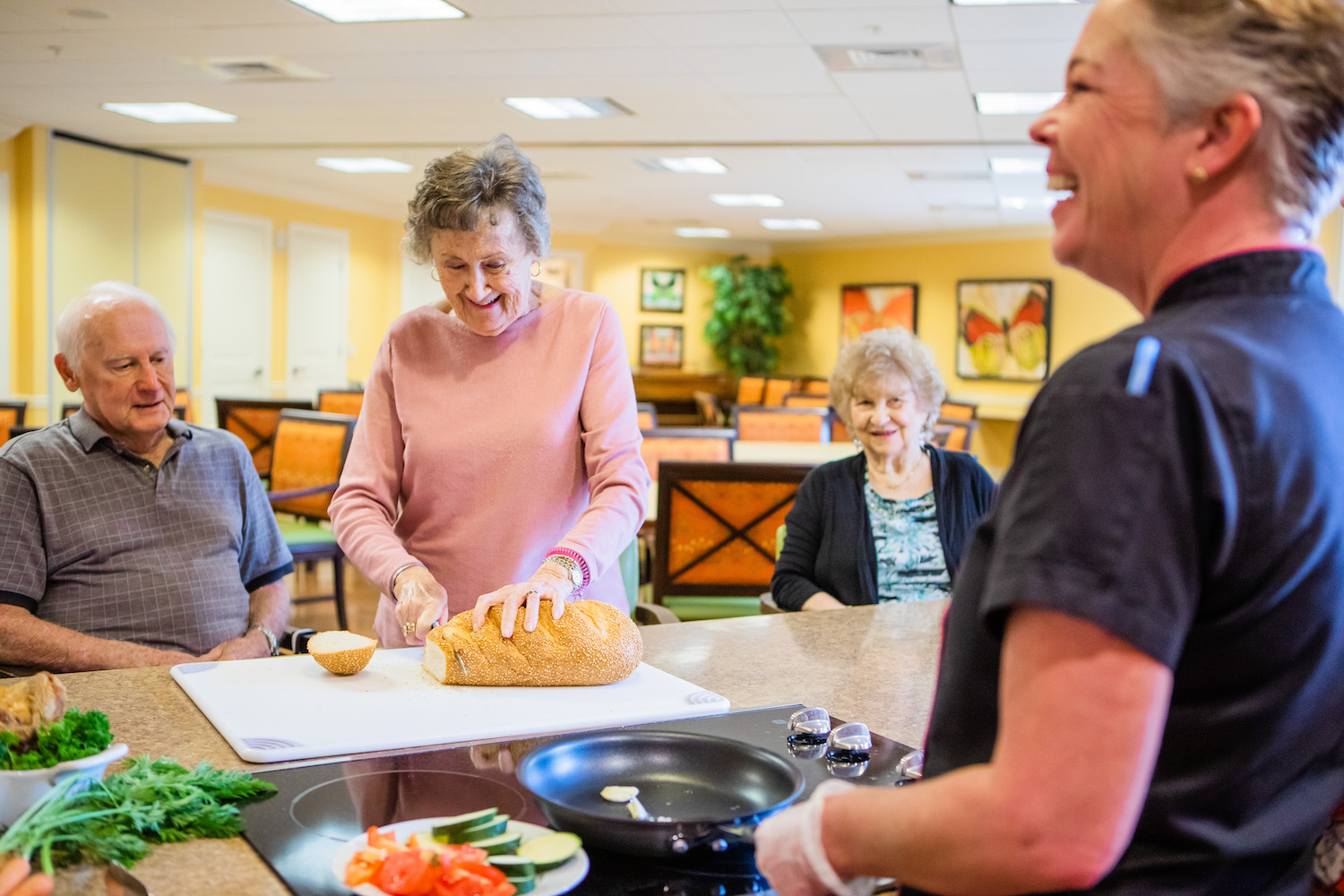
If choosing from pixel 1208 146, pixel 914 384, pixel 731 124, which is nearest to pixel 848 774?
pixel 1208 146

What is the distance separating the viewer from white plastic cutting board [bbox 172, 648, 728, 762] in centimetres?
125

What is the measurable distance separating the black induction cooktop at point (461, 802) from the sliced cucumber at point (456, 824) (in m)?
0.07

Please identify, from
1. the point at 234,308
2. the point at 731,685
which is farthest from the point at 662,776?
the point at 234,308

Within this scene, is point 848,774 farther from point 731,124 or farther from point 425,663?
point 731,124

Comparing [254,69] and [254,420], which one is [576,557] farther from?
[254,69]

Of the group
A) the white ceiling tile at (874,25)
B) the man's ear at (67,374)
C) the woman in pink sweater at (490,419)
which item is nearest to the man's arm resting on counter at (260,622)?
the woman in pink sweater at (490,419)

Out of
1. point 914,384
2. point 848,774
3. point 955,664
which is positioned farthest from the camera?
point 914,384

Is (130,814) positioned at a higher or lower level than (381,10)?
lower

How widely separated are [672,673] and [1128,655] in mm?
1062

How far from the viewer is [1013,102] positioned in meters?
6.53

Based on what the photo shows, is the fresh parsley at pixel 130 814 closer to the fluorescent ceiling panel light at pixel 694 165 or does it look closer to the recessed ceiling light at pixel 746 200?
the fluorescent ceiling panel light at pixel 694 165

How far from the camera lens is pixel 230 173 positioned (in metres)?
9.91

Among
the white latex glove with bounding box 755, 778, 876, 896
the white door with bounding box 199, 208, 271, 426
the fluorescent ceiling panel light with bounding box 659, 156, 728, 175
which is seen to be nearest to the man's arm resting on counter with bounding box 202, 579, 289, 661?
the white latex glove with bounding box 755, 778, 876, 896

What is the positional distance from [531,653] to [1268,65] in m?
1.11
